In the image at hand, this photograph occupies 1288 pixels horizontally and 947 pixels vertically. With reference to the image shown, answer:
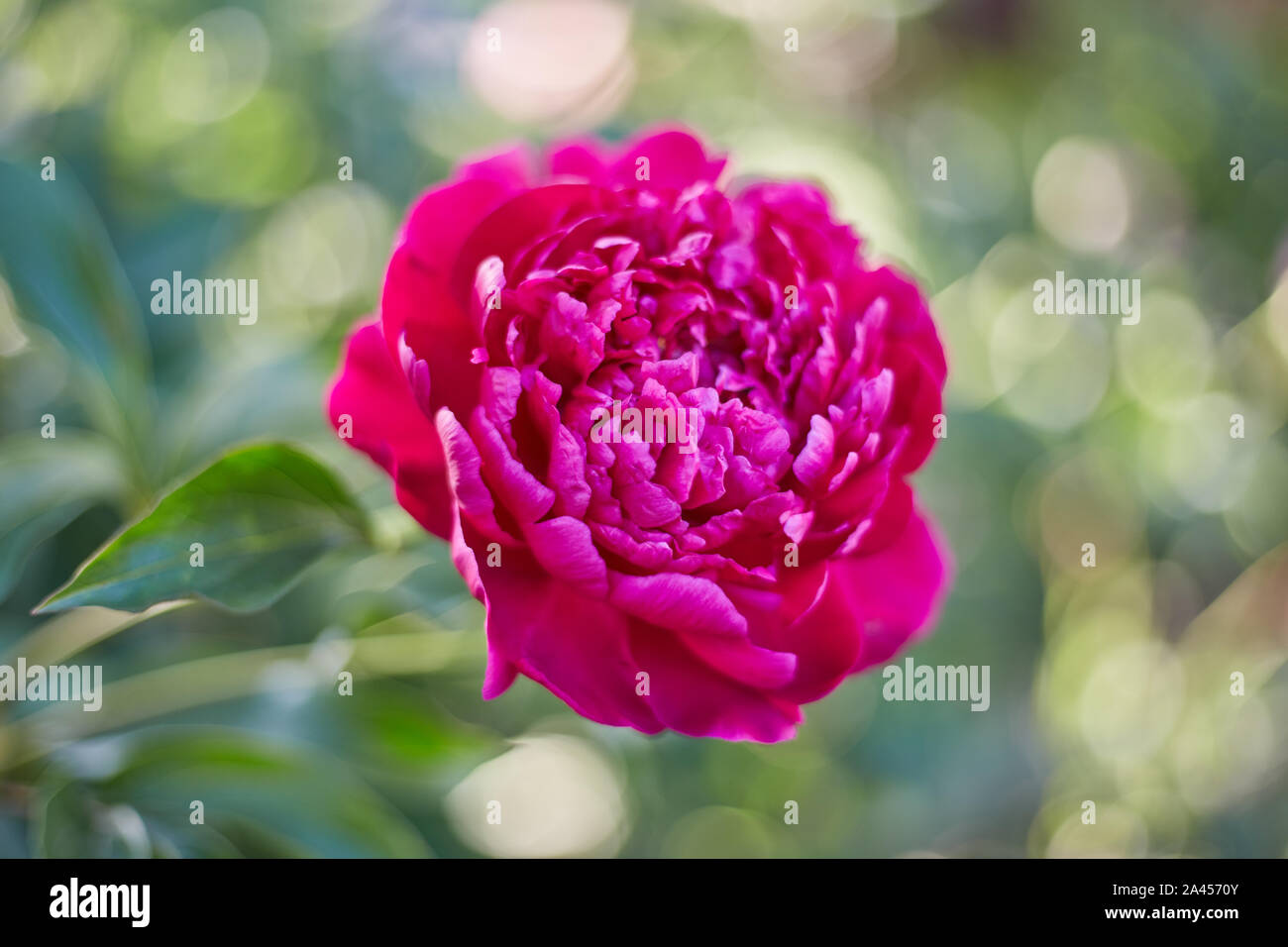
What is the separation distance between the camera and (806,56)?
3.64ft

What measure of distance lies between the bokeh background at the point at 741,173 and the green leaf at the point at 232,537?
6 centimetres

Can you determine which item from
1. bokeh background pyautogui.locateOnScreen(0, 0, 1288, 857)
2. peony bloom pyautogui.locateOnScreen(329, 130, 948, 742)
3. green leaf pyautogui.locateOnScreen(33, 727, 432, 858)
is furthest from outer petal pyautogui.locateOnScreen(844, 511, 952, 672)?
green leaf pyautogui.locateOnScreen(33, 727, 432, 858)

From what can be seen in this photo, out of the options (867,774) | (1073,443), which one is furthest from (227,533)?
(1073,443)

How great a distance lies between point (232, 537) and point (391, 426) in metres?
0.11

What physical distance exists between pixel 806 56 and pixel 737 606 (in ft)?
2.64

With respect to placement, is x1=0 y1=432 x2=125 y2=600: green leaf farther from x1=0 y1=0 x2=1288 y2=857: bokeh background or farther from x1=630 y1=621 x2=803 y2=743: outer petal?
x1=630 y1=621 x2=803 y2=743: outer petal

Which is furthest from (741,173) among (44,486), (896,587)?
(44,486)

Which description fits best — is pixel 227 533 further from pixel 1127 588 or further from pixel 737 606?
pixel 1127 588

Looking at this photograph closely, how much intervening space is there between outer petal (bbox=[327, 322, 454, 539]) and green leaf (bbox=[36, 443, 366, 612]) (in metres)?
0.06

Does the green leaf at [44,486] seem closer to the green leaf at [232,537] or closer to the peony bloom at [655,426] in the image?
the green leaf at [232,537]

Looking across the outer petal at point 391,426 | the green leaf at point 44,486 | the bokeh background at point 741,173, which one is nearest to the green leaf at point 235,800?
the bokeh background at point 741,173

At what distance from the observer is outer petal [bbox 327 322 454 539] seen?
1.68ft

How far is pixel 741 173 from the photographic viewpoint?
1007mm

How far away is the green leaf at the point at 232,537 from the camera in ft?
1.68
